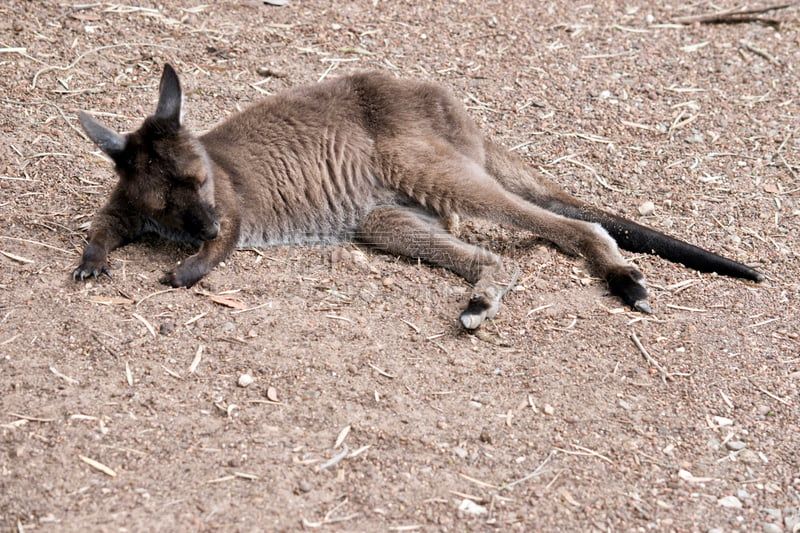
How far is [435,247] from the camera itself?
559cm

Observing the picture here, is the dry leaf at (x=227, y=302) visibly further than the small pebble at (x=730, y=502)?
Yes

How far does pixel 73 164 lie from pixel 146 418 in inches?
114

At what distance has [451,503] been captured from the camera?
12.1 ft

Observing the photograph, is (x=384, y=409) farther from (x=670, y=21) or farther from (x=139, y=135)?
(x=670, y=21)

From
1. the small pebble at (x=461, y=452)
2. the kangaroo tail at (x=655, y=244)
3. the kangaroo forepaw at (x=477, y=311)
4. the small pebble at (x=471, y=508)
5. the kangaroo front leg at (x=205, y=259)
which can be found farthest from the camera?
the kangaroo tail at (x=655, y=244)

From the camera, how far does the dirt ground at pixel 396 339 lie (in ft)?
12.2

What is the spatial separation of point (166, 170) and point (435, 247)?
1769mm

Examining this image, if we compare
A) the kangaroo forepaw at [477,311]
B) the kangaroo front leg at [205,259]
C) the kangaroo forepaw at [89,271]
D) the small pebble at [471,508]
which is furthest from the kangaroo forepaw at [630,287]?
the kangaroo forepaw at [89,271]

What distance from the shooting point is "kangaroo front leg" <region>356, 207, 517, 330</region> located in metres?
5.20

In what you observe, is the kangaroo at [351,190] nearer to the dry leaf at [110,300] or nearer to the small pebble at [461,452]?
the dry leaf at [110,300]

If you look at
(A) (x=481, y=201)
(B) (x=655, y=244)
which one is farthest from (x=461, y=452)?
(B) (x=655, y=244)

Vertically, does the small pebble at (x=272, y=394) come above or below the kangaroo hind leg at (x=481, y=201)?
below

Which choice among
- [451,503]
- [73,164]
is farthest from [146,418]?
[73,164]

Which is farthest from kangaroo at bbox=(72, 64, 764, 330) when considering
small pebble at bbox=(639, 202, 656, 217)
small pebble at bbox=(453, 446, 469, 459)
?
small pebble at bbox=(453, 446, 469, 459)
